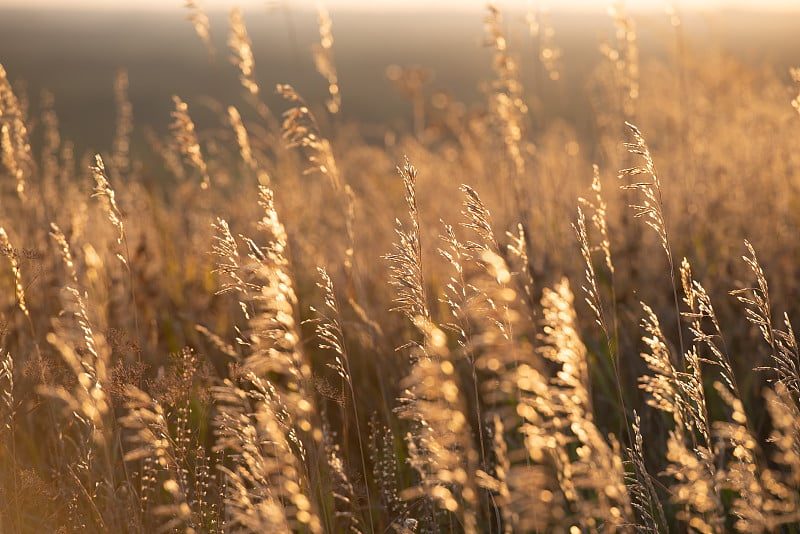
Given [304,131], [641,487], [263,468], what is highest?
[304,131]

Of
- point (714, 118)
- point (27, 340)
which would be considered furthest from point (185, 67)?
point (27, 340)

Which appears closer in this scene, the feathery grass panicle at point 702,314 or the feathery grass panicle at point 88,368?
the feathery grass panicle at point 88,368

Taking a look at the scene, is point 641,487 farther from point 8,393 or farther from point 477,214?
point 8,393

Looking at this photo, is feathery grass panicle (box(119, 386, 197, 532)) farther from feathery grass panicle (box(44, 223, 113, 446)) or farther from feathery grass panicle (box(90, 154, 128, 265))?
feathery grass panicle (box(90, 154, 128, 265))

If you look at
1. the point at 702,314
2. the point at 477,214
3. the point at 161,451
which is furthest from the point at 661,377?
the point at 161,451

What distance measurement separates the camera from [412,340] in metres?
2.15

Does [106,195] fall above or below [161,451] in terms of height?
above

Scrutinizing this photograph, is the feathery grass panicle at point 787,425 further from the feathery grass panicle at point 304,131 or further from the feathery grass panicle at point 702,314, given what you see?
the feathery grass panicle at point 304,131

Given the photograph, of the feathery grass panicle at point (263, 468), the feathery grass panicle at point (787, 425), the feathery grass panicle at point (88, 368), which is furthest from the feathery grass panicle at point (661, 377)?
the feathery grass panicle at point (88, 368)

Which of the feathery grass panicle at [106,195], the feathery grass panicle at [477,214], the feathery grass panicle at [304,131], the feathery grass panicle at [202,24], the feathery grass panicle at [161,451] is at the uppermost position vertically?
the feathery grass panicle at [202,24]

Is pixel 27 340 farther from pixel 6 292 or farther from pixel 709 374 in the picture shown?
pixel 709 374

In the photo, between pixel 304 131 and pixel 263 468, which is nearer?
pixel 263 468

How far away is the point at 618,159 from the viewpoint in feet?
14.1

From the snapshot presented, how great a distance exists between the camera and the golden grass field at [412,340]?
1.46 m
